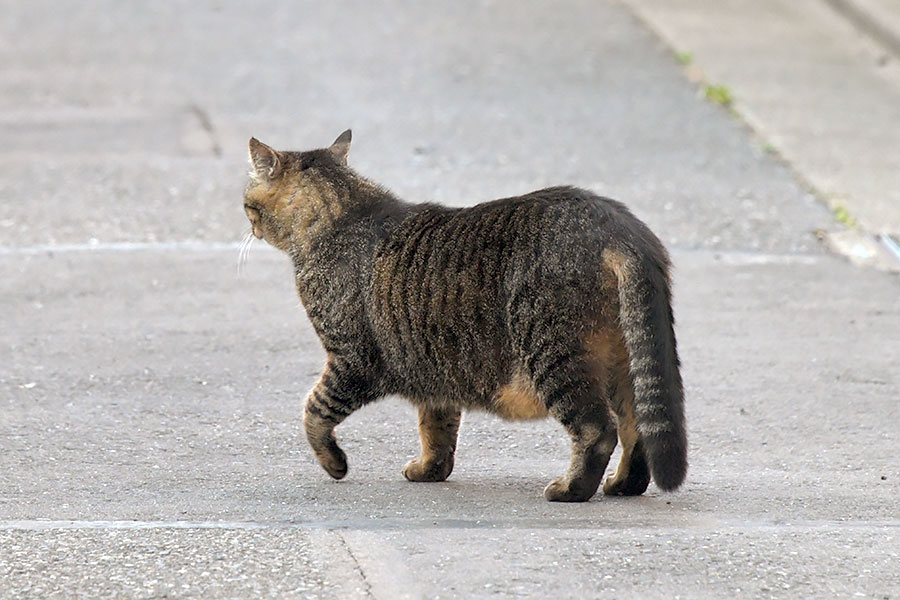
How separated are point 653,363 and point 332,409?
4.07 ft

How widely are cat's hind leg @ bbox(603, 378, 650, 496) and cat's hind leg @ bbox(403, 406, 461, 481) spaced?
0.60 metres

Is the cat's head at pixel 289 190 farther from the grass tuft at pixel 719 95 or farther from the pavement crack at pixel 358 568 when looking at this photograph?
the grass tuft at pixel 719 95

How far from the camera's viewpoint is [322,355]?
6.52 m

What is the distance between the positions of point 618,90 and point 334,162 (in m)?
5.74

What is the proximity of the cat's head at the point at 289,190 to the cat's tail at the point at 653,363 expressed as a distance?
1.30 m

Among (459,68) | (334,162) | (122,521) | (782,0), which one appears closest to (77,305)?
(334,162)

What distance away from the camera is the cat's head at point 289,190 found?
212 inches

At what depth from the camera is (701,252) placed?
7891mm

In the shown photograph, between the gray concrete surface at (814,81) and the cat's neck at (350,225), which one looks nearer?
the cat's neck at (350,225)

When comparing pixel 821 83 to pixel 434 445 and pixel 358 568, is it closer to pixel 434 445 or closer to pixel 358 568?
pixel 434 445

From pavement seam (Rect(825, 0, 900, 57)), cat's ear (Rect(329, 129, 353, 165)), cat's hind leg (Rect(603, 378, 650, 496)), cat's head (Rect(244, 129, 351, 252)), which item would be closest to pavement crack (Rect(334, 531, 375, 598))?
cat's hind leg (Rect(603, 378, 650, 496))

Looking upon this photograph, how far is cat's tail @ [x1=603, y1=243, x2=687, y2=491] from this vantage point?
446 cm

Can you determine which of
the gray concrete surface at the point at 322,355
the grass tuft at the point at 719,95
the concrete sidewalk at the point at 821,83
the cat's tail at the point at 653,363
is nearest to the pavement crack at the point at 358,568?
the gray concrete surface at the point at 322,355

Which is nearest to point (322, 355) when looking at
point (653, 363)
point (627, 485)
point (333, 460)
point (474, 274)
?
point (333, 460)
